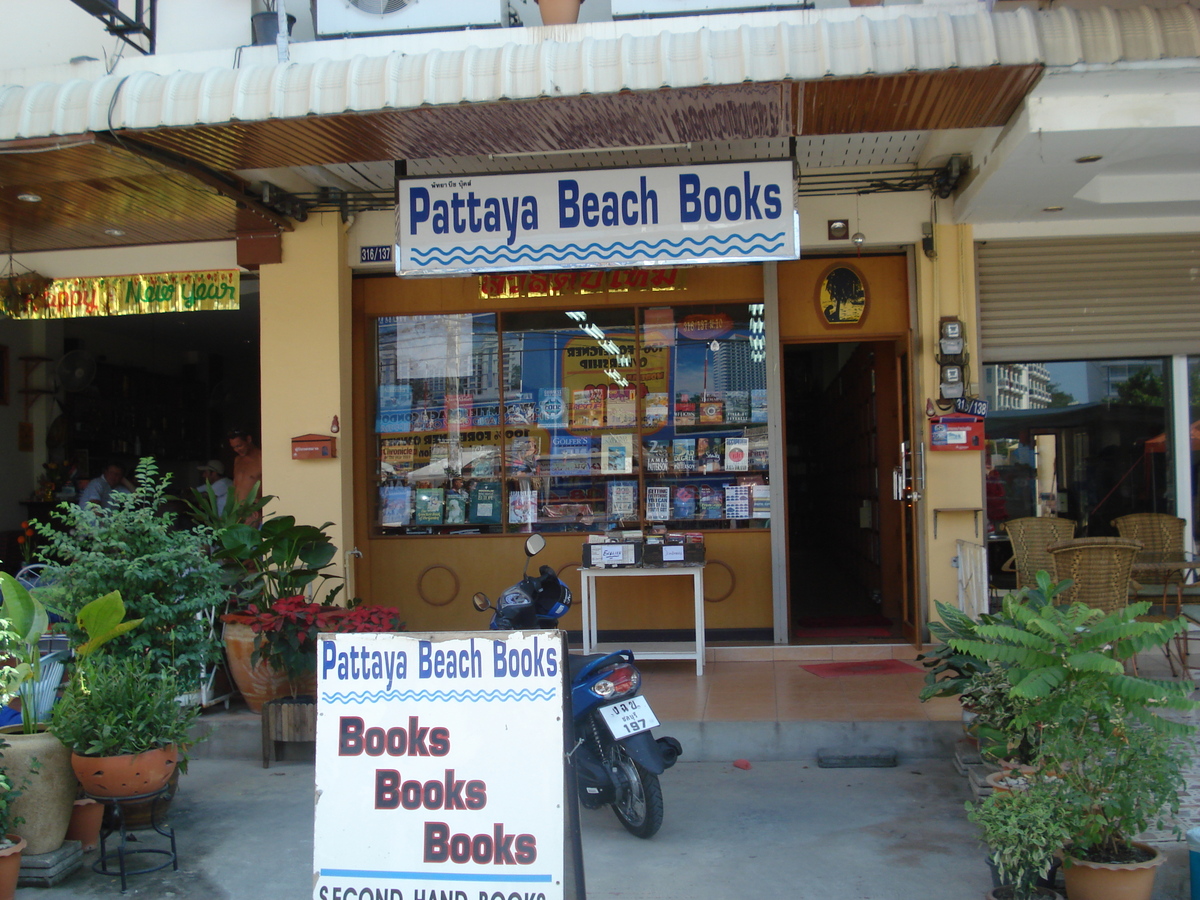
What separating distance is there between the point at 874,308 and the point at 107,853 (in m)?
6.23

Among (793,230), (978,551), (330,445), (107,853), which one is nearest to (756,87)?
(793,230)

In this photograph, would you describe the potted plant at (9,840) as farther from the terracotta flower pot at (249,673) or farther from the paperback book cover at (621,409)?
the paperback book cover at (621,409)

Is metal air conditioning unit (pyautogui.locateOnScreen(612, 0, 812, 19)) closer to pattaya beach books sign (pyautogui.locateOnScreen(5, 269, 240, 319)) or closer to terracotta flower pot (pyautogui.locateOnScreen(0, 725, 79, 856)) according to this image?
pattaya beach books sign (pyautogui.locateOnScreen(5, 269, 240, 319))

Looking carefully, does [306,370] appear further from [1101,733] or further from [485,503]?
[1101,733]

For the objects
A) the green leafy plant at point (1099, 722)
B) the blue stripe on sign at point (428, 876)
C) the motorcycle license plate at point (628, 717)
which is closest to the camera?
the blue stripe on sign at point (428, 876)

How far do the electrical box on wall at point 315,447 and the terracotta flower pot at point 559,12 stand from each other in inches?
136

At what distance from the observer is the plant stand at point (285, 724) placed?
5.78 metres

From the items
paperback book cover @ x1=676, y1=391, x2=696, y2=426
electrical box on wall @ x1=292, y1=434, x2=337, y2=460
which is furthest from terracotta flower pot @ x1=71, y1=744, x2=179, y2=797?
paperback book cover @ x1=676, y1=391, x2=696, y2=426

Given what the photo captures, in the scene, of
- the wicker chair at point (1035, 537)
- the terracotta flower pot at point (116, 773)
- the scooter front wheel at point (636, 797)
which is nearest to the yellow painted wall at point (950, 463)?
the wicker chair at point (1035, 537)

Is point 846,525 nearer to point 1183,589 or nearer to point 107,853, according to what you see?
point 1183,589

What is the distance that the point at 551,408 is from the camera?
8.04 m

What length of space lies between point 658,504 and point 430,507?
6.40 ft

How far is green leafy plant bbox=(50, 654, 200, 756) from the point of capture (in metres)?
4.23

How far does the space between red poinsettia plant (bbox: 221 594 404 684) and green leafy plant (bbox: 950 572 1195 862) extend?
12.3 ft
